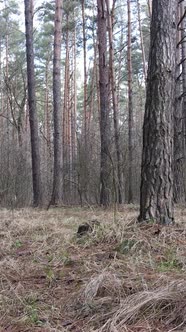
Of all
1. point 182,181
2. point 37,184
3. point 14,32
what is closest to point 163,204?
point 182,181

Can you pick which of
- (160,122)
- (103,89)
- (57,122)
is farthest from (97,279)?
(57,122)

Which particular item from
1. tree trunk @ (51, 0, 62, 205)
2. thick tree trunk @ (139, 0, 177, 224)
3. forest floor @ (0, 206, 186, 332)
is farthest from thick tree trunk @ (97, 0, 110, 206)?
thick tree trunk @ (139, 0, 177, 224)

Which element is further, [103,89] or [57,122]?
[57,122]

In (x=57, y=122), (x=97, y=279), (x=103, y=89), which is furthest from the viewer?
(x=57, y=122)

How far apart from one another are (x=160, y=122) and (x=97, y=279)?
7.48 feet

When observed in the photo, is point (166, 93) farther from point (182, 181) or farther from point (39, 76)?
point (39, 76)

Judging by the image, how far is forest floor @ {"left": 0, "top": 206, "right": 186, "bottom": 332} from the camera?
2.48m

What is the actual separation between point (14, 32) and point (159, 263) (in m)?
25.7

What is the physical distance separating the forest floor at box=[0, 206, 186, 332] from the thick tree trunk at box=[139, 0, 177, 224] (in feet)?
0.89

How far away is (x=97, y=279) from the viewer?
3.02 meters

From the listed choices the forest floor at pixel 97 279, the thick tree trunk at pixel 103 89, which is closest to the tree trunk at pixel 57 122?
the thick tree trunk at pixel 103 89

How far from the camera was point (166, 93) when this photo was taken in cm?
480

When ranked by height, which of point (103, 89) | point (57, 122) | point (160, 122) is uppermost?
point (103, 89)

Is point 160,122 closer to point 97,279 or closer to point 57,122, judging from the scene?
point 97,279
